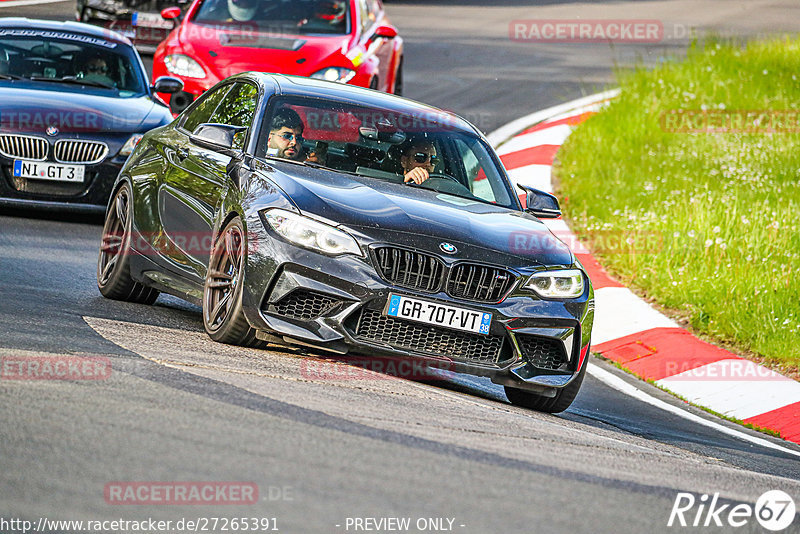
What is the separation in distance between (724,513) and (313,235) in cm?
273

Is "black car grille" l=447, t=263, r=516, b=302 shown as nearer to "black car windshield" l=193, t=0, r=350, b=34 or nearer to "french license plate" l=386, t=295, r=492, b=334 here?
"french license plate" l=386, t=295, r=492, b=334

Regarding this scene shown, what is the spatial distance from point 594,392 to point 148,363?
11.6 feet

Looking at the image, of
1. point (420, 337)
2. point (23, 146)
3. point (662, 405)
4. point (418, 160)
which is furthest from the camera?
point (23, 146)

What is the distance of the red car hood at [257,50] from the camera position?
14.4m

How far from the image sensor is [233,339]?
A: 7.09 meters

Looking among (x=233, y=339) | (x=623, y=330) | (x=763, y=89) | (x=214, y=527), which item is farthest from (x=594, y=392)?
(x=763, y=89)

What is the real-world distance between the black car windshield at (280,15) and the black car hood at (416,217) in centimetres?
789

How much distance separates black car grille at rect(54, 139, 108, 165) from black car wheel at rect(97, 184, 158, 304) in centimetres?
243

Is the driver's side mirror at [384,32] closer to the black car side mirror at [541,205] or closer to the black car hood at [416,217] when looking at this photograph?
the black car side mirror at [541,205]

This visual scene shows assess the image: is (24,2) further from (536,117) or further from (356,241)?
(356,241)

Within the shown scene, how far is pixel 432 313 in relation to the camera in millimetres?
6863

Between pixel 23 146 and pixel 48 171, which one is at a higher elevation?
pixel 23 146

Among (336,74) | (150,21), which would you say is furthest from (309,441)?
(150,21)

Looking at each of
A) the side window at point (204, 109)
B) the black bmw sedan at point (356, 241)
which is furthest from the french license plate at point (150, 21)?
the black bmw sedan at point (356, 241)
